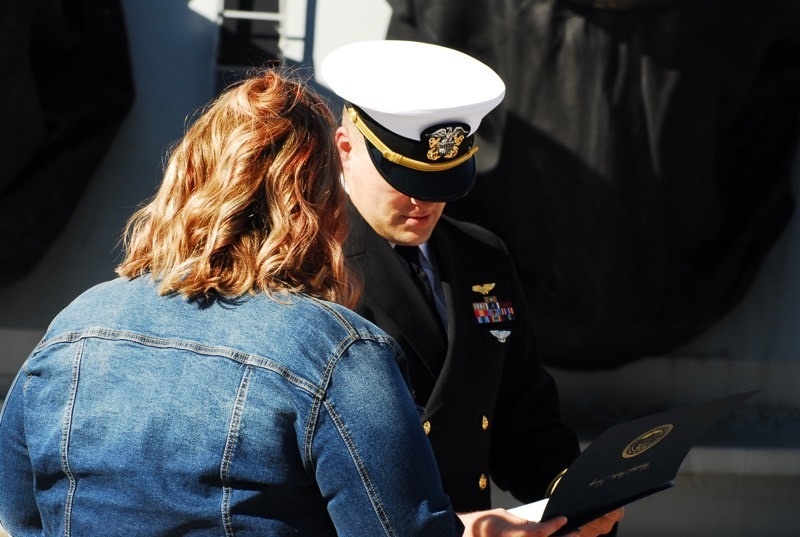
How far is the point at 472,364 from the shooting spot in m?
2.09

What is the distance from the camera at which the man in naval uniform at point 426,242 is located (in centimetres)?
200

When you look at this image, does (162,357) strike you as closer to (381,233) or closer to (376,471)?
(376,471)

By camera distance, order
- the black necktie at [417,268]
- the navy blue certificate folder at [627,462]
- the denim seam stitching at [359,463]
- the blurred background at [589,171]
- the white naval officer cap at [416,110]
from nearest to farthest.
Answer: the denim seam stitching at [359,463] < the navy blue certificate folder at [627,462] < the white naval officer cap at [416,110] < the black necktie at [417,268] < the blurred background at [589,171]

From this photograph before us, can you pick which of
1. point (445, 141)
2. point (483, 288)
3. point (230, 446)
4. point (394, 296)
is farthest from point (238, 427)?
point (483, 288)

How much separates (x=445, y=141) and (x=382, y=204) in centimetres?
16

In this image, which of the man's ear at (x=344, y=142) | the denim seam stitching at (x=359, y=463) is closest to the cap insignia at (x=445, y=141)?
the man's ear at (x=344, y=142)

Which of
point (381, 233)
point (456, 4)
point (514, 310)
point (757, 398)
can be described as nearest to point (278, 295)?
point (381, 233)

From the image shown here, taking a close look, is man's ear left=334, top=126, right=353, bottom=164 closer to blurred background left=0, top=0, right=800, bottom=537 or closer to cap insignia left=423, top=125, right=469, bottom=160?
cap insignia left=423, top=125, right=469, bottom=160

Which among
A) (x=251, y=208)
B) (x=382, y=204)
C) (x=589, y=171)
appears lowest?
(x=589, y=171)

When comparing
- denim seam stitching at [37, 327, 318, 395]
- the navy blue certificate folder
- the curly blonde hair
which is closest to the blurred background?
the navy blue certificate folder

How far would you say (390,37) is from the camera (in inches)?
155

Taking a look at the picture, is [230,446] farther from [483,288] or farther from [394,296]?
[483,288]

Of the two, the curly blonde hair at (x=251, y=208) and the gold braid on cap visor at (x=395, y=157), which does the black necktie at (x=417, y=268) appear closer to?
the gold braid on cap visor at (x=395, y=157)

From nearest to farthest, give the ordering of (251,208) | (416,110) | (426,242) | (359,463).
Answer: (359,463) → (251,208) → (416,110) → (426,242)
